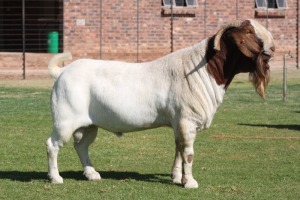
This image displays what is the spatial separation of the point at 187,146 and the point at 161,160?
2.58 meters

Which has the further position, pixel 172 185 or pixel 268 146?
pixel 268 146

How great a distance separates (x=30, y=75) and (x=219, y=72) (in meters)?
20.7

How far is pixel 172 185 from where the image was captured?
12.0 m

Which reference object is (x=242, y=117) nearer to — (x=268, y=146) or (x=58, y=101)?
(x=268, y=146)

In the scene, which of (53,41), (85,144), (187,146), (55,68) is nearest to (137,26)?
(53,41)

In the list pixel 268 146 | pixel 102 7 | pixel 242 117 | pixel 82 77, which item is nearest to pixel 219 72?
pixel 82 77

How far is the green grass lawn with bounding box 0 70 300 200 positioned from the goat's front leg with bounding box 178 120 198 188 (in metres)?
0.18

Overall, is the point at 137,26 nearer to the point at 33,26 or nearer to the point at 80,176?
the point at 33,26

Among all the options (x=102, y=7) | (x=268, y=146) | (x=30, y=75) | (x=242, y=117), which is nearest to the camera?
(x=268, y=146)

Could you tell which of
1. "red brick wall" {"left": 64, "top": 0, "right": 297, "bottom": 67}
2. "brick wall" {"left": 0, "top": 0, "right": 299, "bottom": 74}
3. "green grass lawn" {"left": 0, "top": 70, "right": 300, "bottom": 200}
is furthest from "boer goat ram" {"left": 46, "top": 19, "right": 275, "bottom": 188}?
"red brick wall" {"left": 64, "top": 0, "right": 297, "bottom": 67}

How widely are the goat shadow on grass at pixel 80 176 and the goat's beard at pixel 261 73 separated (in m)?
1.58

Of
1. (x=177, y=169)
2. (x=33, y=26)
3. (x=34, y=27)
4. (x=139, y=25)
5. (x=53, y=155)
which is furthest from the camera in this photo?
(x=33, y=26)

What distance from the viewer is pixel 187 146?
11.8 meters

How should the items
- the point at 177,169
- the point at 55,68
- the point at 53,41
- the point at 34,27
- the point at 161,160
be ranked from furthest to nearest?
1. the point at 34,27
2. the point at 53,41
3. the point at 161,160
4. the point at 55,68
5. the point at 177,169
